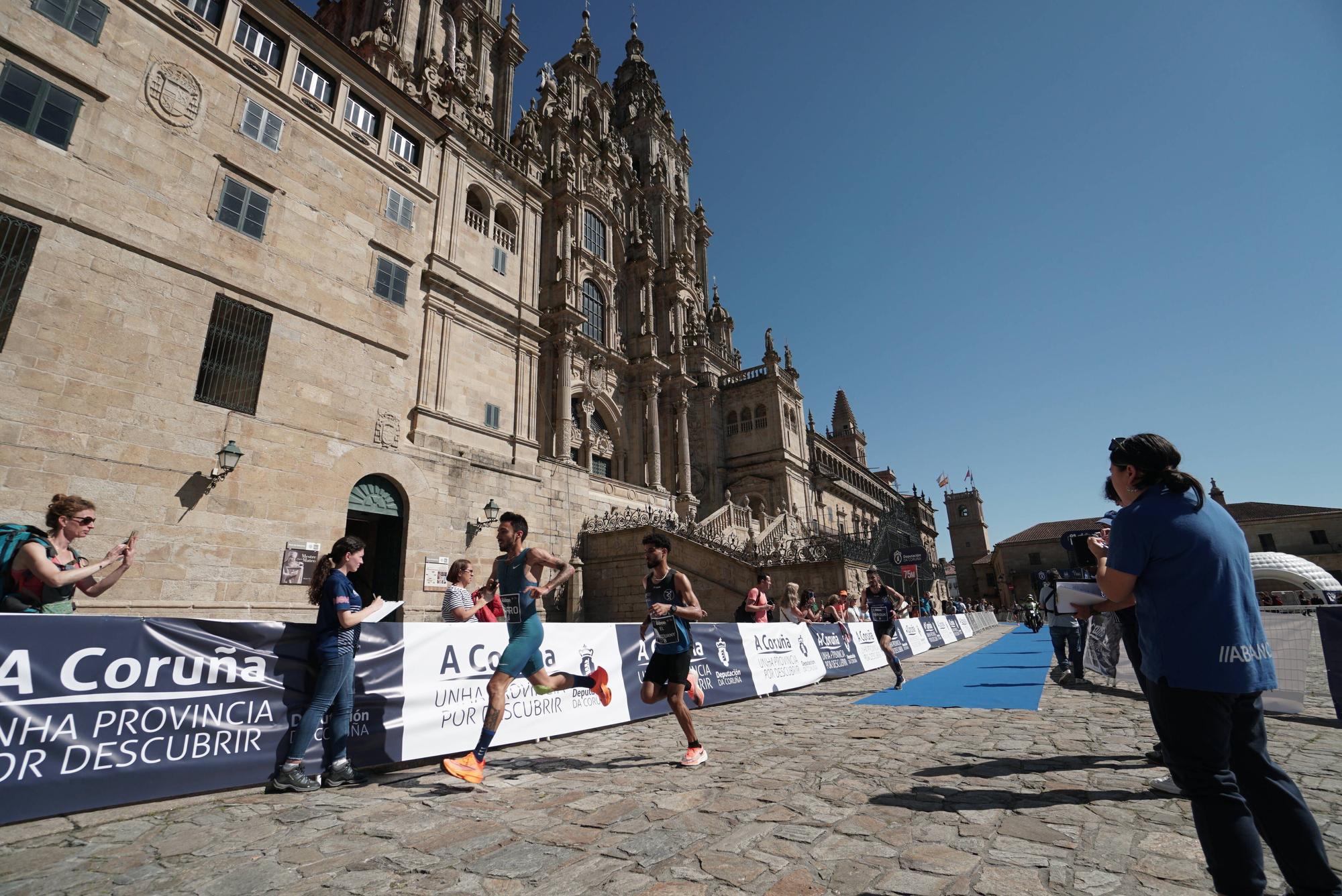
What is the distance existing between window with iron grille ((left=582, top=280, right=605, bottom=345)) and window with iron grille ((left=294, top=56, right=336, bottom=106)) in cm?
1434

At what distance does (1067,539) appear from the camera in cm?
542

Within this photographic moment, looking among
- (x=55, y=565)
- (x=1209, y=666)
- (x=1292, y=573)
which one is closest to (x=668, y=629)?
(x=1209, y=666)

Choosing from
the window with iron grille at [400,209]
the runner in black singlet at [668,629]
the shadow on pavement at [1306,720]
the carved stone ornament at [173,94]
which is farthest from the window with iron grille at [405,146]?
the shadow on pavement at [1306,720]

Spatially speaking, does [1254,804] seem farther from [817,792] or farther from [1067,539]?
[1067,539]

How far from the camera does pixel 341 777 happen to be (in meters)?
4.82

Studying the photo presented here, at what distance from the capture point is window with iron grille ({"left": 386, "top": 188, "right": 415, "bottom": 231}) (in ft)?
52.4

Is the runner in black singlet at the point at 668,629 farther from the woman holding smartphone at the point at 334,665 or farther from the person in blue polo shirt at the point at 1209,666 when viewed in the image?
the person in blue polo shirt at the point at 1209,666

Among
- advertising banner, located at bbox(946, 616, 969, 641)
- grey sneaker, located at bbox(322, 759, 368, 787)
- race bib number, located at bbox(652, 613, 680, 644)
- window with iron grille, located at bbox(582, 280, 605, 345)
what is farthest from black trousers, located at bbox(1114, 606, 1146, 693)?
window with iron grille, located at bbox(582, 280, 605, 345)

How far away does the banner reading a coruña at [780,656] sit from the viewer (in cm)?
1004

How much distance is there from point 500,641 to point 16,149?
38.7 feet

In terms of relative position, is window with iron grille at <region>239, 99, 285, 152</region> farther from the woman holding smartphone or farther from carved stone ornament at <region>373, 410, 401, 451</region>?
the woman holding smartphone

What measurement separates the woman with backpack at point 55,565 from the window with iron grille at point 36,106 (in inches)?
382

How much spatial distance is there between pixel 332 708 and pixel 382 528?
10.8m

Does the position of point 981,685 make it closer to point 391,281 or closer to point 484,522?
point 484,522
